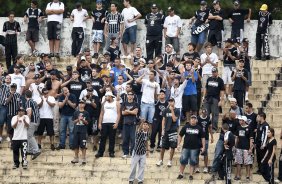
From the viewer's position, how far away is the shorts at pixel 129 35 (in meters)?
38.4

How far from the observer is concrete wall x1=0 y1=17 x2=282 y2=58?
38594 millimetres

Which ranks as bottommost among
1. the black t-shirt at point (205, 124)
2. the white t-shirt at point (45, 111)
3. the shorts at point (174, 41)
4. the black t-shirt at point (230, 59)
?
the black t-shirt at point (205, 124)

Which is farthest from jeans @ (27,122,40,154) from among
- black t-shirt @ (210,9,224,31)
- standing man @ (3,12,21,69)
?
black t-shirt @ (210,9,224,31)

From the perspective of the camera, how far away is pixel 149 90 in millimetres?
34438

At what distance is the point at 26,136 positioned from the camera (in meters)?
33.7

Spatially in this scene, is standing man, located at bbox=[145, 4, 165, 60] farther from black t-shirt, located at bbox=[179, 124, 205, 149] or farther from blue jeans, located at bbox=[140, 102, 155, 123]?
black t-shirt, located at bbox=[179, 124, 205, 149]

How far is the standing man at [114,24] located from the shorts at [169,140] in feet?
19.5

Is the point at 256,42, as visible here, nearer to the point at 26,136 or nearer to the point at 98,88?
the point at 98,88

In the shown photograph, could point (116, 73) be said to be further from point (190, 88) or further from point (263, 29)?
point (263, 29)

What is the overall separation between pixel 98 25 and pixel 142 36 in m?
1.61

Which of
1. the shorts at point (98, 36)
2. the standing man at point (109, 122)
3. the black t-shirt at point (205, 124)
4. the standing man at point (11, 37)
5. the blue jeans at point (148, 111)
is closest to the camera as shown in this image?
the black t-shirt at point (205, 124)

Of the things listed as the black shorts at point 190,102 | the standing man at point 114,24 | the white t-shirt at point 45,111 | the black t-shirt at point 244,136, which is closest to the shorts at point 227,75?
the black shorts at point 190,102

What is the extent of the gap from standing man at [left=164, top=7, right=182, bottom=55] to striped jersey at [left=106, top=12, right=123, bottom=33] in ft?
4.67

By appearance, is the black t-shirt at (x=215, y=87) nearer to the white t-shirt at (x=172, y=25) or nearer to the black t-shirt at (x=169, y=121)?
the black t-shirt at (x=169, y=121)
